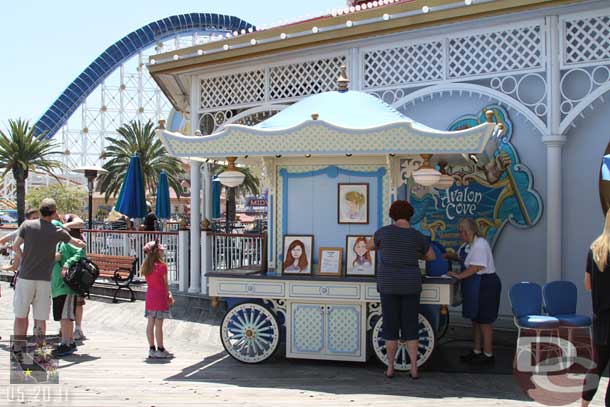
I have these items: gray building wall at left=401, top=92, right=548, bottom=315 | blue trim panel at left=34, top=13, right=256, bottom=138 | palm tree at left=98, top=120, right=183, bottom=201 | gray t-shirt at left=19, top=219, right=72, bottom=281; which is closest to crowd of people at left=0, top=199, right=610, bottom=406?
gray t-shirt at left=19, top=219, right=72, bottom=281

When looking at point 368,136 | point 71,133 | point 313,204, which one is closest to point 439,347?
point 313,204

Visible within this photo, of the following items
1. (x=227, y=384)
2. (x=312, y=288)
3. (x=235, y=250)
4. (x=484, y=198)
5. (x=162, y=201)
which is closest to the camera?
(x=227, y=384)

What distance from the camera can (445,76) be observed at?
357 inches

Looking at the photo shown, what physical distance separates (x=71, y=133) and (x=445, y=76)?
47367 mm

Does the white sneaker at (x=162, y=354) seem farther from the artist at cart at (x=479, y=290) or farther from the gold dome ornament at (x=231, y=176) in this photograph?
the artist at cart at (x=479, y=290)

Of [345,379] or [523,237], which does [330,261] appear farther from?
[523,237]

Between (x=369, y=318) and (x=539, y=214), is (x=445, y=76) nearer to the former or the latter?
(x=539, y=214)

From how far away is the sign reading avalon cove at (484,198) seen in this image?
907 cm

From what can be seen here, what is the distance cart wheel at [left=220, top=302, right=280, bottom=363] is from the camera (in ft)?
23.7

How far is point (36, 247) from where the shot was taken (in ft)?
23.1

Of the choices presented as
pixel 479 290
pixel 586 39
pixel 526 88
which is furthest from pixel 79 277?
pixel 586 39

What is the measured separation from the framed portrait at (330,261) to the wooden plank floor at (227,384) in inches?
40.2

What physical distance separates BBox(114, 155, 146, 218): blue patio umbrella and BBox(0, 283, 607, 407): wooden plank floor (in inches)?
247

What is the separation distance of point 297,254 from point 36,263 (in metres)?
2.89
